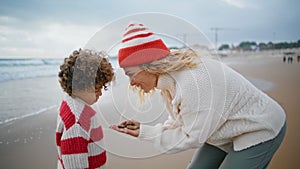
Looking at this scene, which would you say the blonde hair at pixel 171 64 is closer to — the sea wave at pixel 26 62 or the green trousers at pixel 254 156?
the green trousers at pixel 254 156

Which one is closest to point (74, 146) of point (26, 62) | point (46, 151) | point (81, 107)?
point (81, 107)

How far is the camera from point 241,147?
1.56 m

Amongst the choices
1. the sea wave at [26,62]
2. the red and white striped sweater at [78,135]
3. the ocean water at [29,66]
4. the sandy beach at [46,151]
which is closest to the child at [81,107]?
the red and white striped sweater at [78,135]

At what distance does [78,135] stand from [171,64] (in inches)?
22.4

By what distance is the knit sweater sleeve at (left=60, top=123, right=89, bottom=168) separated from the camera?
4.56ft

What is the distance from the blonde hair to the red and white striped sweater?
386 millimetres

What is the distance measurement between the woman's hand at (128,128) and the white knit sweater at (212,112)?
33mm

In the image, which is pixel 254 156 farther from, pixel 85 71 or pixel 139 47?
pixel 85 71

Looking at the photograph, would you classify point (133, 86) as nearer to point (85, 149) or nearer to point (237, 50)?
point (85, 149)

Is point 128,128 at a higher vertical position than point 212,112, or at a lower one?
lower

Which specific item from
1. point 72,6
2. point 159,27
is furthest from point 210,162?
point 72,6

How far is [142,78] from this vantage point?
4.84ft

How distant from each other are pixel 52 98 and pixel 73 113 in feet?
14.1

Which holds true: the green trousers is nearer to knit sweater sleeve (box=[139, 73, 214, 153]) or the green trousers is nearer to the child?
knit sweater sleeve (box=[139, 73, 214, 153])
